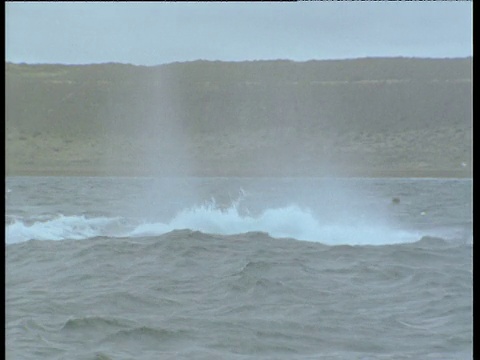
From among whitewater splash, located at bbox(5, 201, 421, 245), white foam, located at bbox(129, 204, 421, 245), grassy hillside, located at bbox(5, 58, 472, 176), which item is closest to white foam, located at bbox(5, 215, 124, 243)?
whitewater splash, located at bbox(5, 201, 421, 245)

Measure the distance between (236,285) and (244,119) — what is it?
113 feet

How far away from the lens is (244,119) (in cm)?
4275

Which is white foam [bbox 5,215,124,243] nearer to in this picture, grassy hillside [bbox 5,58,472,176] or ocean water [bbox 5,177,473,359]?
ocean water [bbox 5,177,473,359]

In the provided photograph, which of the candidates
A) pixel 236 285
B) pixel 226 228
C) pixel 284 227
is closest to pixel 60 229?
pixel 226 228

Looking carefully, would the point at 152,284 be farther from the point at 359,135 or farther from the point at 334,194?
the point at 359,135

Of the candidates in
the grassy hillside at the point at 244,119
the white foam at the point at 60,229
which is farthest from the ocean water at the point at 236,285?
the grassy hillside at the point at 244,119

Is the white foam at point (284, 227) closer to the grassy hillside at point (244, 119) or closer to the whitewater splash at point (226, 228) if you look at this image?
the whitewater splash at point (226, 228)

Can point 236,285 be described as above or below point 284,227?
above

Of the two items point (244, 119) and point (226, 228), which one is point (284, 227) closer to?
point (226, 228)

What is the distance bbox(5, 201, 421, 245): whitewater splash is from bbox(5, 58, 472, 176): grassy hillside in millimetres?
19625

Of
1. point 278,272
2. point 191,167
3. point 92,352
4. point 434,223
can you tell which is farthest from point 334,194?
point 92,352

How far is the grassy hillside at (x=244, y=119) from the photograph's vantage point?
37.5 metres

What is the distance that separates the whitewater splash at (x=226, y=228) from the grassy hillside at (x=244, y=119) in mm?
19625

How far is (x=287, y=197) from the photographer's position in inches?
908
